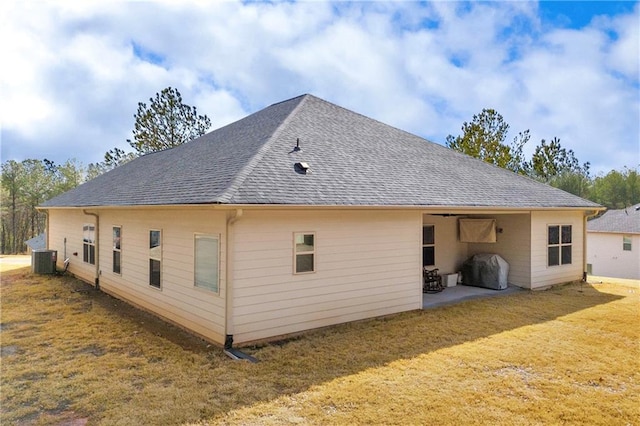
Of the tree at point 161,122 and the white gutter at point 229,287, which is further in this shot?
the tree at point 161,122

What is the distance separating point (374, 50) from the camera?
12.2m

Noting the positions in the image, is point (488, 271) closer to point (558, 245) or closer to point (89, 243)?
point (558, 245)

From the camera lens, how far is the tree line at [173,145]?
2675 centimetres

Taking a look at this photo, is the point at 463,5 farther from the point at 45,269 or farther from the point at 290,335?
the point at 45,269

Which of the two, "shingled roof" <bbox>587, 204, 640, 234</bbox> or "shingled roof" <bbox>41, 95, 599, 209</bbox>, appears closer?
"shingled roof" <bbox>41, 95, 599, 209</bbox>

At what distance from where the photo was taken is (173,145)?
89.1 feet

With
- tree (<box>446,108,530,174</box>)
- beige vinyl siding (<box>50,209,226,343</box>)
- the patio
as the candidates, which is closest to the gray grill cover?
the patio

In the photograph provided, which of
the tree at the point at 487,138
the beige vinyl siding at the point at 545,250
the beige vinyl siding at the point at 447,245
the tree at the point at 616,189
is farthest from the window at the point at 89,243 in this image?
the tree at the point at 616,189

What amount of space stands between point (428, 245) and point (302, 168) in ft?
18.2

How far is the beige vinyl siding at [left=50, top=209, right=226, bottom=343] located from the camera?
6.43 meters

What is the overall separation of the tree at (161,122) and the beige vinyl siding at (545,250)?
2343cm

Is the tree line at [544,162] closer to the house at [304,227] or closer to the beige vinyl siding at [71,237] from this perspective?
the house at [304,227]

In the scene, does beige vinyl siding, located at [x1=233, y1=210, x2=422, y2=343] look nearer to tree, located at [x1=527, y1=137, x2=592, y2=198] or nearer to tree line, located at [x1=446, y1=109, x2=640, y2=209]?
tree line, located at [x1=446, y1=109, x2=640, y2=209]

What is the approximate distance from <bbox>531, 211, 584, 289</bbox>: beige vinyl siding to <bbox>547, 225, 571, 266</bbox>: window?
0.14 m
